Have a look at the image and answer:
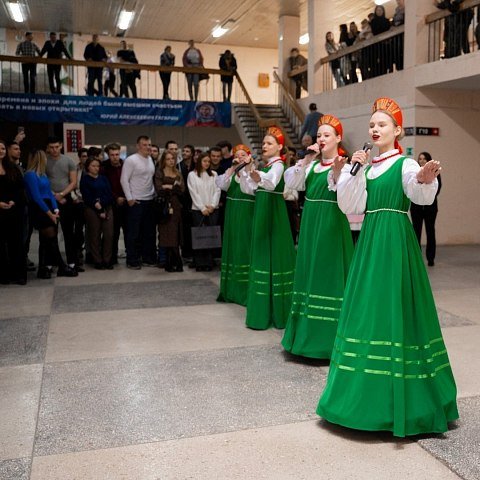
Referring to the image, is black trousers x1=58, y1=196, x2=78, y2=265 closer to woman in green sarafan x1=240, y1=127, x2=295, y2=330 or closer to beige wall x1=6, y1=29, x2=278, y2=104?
woman in green sarafan x1=240, y1=127, x2=295, y2=330

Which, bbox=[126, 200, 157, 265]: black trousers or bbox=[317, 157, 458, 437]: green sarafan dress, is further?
bbox=[126, 200, 157, 265]: black trousers

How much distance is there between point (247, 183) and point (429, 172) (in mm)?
2878

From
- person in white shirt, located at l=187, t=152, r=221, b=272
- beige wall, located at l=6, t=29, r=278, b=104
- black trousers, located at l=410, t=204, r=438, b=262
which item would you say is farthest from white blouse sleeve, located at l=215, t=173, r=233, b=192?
beige wall, located at l=6, t=29, r=278, b=104

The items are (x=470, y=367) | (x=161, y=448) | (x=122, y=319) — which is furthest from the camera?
(x=122, y=319)

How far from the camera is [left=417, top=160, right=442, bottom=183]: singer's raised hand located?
3010mm

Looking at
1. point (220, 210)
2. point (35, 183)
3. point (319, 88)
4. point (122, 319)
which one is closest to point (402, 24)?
point (319, 88)

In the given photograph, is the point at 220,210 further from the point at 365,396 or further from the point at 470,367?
the point at 365,396

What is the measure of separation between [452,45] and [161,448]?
964 cm

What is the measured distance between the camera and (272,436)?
3.28 meters

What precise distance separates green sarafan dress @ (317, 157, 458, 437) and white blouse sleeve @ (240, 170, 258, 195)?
7.90 ft

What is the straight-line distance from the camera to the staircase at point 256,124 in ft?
52.1

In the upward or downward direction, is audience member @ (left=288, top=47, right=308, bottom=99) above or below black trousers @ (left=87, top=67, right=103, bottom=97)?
above

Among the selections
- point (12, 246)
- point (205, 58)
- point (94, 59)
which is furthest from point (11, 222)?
point (205, 58)

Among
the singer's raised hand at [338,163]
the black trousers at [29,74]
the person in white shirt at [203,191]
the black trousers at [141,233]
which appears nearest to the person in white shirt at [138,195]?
the black trousers at [141,233]
